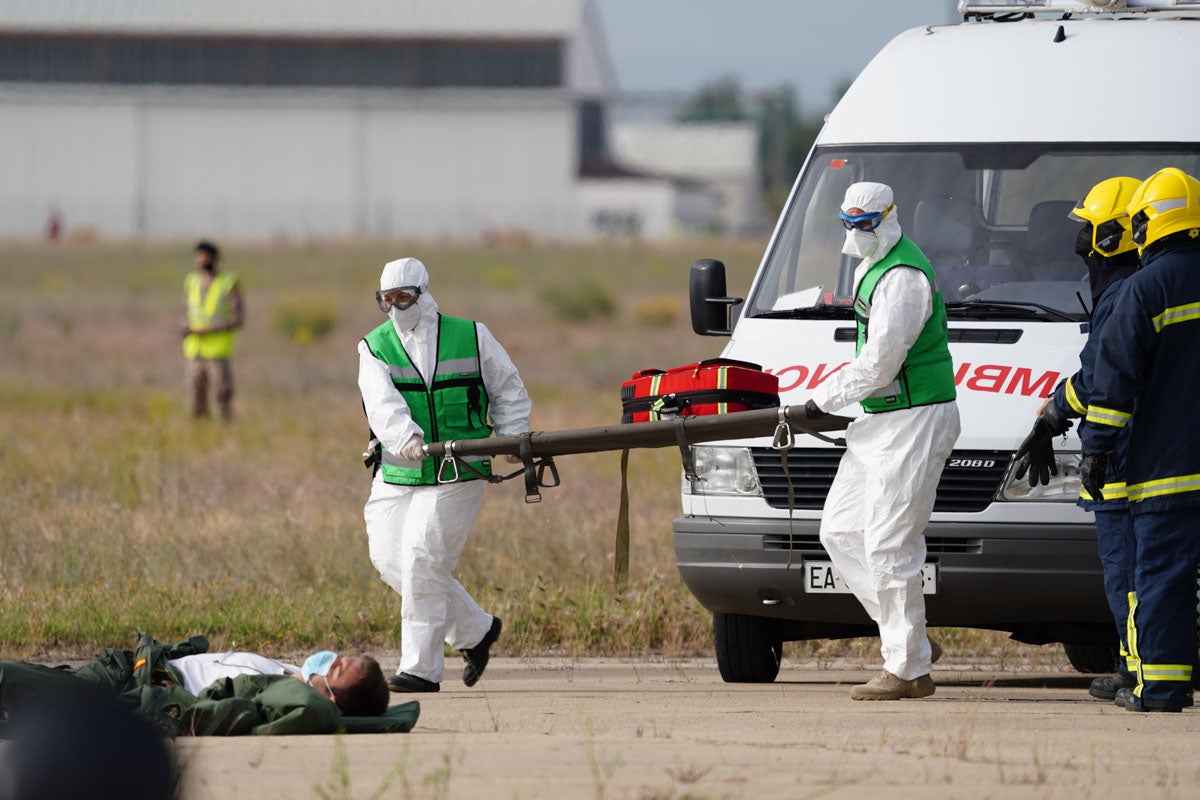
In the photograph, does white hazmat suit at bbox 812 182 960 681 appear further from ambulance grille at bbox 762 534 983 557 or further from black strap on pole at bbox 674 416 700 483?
black strap on pole at bbox 674 416 700 483

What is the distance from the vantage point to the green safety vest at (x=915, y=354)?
780 cm

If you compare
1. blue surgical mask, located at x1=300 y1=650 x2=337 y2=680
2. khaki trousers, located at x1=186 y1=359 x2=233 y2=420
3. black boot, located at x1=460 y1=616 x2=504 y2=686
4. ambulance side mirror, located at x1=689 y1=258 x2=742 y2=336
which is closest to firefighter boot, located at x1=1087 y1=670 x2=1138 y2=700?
ambulance side mirror, located at x1=689 y1=258 x2=742 y2=336

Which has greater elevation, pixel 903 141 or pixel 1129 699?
pixel 903 141

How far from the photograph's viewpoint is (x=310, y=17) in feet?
261

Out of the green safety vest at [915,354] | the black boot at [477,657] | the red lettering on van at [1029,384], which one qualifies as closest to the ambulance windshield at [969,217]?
the red lettering on van at [1029,384]

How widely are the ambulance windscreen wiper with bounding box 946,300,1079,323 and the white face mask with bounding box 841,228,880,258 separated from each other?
29.4 inches

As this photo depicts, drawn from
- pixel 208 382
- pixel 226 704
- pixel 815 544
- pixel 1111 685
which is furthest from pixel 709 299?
pixel 208 382

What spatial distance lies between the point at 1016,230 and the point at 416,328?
2.70 metres

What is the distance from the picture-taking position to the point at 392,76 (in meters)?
80.1

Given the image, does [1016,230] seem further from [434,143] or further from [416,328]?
[434,143]

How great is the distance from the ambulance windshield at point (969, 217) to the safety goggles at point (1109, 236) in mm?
828

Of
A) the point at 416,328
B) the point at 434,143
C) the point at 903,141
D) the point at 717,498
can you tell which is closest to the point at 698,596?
the point at 717,498

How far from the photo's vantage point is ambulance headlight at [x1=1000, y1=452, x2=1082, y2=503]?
312 inches

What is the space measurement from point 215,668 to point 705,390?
7.31ft
